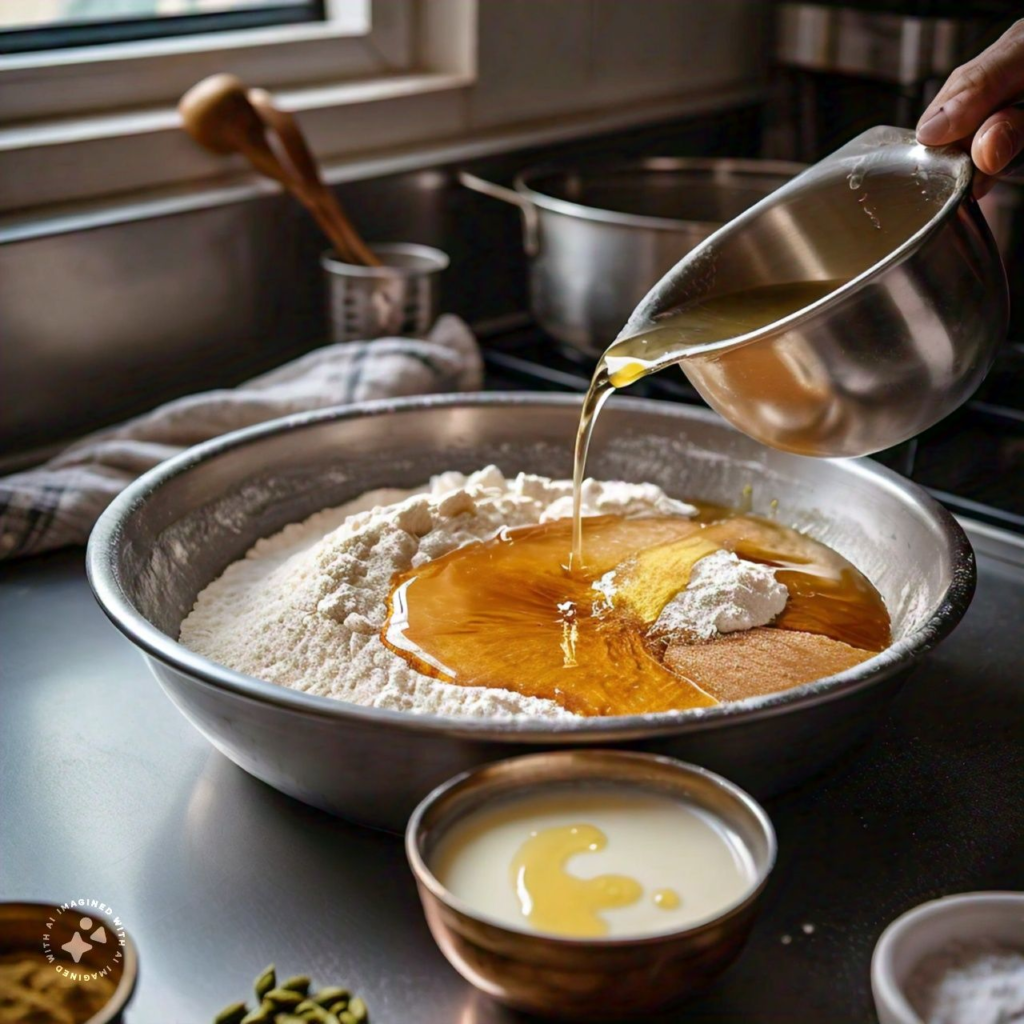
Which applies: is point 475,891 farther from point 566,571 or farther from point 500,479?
point 500,479

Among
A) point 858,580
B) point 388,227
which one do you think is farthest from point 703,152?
point 858,580

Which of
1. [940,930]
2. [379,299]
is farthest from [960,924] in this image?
[379,299]

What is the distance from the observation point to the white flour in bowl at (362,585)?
77 centimetres

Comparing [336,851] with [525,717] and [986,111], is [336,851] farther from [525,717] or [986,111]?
[986,111]

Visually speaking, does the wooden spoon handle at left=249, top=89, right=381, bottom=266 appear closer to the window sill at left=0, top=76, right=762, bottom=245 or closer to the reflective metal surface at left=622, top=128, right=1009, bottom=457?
the window sill at left=0, top=76, right=762, bottom=245

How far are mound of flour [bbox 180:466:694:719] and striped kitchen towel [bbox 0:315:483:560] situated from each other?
0.17 metres

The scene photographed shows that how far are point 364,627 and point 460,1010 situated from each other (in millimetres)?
281

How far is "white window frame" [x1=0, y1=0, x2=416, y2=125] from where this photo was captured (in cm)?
128

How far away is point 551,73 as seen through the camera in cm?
161

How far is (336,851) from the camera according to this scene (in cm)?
72

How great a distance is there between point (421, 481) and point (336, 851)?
442mm

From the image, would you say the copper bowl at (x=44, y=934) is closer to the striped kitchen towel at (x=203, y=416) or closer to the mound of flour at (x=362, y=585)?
the mound of flour at (x=362, y=585)

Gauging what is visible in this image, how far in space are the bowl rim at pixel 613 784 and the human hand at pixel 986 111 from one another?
17.5 inches

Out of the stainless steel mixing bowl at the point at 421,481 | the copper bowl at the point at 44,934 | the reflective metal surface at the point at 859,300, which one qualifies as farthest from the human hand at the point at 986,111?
the copper bowl at the point at 44,934
